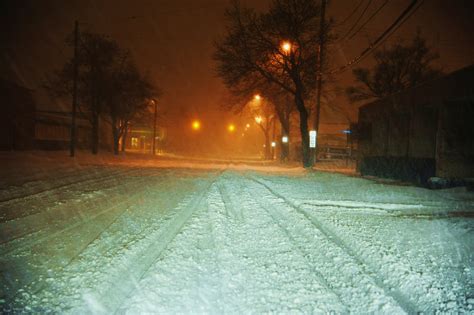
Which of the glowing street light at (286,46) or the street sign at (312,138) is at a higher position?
the glowing street light at (286,46)

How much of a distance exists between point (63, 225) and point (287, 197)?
6.14m

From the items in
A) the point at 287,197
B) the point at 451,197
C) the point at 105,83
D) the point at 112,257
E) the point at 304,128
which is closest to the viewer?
the point at 112,257

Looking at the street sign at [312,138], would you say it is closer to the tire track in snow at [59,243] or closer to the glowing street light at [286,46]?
the glowing street light at [286,46]

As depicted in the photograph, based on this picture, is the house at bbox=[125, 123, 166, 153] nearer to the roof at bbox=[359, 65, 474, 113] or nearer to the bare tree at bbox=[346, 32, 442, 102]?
the bare tree at bbox=[346, 32, 442, 102]

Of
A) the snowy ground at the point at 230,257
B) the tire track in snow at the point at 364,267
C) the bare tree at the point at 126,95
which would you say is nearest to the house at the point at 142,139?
the bare tree at the point at 126,95

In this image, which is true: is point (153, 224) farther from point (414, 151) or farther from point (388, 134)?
point (388, 134)

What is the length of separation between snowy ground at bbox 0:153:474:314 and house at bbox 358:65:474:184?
4746mm

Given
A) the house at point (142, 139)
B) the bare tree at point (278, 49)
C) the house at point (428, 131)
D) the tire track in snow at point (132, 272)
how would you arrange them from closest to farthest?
1. the tire track in snow at point (132, 272)
2. the house at point (428, 131)
3. the bare tree at point (278, 49)
4. the house at point (142, 139)

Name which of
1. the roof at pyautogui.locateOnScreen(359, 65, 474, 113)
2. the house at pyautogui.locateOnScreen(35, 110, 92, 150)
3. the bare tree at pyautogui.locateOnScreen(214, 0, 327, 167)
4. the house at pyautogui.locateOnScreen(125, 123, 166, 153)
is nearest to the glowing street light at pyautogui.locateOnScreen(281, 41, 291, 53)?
the bare tree at pyautogui.locateOnScreen(214, 0, 327, 167)

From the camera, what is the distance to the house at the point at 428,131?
1249 cm

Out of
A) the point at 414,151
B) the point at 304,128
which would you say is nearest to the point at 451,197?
the point at 414,151

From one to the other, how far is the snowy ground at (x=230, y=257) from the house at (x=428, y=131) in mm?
4746

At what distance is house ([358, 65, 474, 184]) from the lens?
492 inches

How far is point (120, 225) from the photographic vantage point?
6.29 meters
